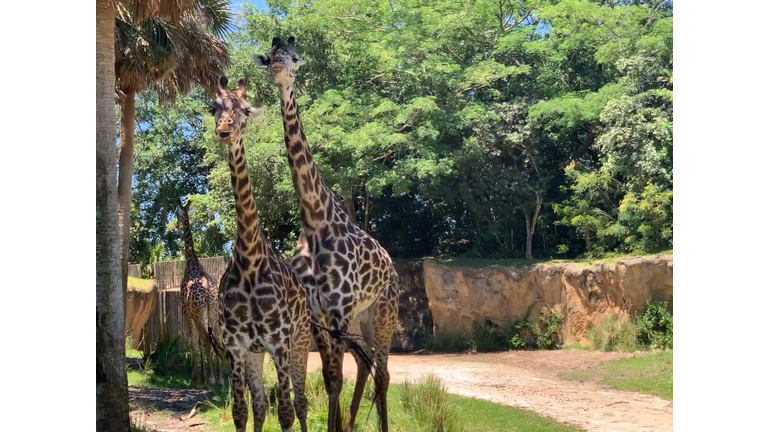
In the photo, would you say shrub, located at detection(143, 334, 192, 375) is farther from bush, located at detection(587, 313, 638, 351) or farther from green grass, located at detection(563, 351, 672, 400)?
bush, located at detection(587, 313, 638, 351)

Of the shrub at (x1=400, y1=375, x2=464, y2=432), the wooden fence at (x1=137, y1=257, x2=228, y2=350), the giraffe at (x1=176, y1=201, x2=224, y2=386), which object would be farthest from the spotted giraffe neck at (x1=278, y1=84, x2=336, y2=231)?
the wooden fence at (x1=137, y1=257, x2=228, y2=350)

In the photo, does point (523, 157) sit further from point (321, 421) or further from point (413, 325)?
point (321, 421)

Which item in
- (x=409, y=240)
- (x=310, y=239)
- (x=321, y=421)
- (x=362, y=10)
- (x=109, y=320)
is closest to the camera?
(x=310, y=239)

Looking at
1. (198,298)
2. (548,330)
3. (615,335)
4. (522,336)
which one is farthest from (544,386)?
(198,298)

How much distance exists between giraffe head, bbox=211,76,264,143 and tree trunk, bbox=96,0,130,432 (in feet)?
7.19

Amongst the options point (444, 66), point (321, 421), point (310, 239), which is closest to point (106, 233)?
point (310, 239)

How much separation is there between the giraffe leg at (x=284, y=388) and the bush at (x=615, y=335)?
34.2 feet

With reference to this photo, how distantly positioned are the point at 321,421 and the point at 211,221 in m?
12.1

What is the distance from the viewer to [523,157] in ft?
63.7

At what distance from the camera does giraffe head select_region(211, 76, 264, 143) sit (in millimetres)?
5645

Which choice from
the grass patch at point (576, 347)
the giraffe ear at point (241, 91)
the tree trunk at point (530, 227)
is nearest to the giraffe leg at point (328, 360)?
the giraffe ear at point (241, 91)

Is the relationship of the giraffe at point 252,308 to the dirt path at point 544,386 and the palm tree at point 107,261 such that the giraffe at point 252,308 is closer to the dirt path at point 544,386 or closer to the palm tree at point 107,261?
the palm tree at point 107,261

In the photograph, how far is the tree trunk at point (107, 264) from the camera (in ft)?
24.1

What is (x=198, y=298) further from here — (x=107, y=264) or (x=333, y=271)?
(x=333, y=271)
